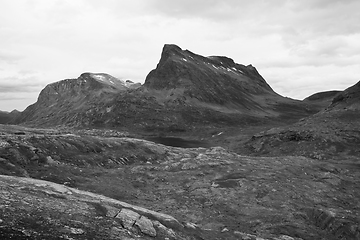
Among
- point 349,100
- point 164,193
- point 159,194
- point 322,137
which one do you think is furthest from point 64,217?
point 349,100

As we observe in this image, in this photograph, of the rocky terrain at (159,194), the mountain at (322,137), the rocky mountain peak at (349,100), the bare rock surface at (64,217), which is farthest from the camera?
the rocky mountain peak at (349,100)

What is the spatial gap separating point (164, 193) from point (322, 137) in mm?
86914

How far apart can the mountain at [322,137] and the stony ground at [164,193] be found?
116ft

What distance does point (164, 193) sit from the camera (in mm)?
44375

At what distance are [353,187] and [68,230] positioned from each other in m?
55.0

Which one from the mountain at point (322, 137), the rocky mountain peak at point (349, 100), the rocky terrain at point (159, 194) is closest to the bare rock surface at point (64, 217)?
the rocky terrain at point (159, 194)

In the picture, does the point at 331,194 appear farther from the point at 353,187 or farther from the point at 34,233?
the point at 34,233

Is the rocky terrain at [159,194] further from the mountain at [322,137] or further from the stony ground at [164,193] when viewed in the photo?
the mountain at [322,137]

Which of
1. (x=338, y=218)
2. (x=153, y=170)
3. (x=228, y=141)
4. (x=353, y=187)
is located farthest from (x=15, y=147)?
(x=228, y=141)

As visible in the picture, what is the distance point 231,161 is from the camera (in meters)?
64.1

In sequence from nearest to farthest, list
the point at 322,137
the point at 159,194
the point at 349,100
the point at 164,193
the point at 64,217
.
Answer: the point at 64,217
the point at 159,194
the point at 164,193
the point at 322,137
the point at 349,100

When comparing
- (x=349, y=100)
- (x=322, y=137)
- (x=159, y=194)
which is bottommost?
(x=159, y=194)

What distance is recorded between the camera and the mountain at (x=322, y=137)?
100438 millimetres

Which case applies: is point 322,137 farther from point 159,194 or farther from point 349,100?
point 159,194
